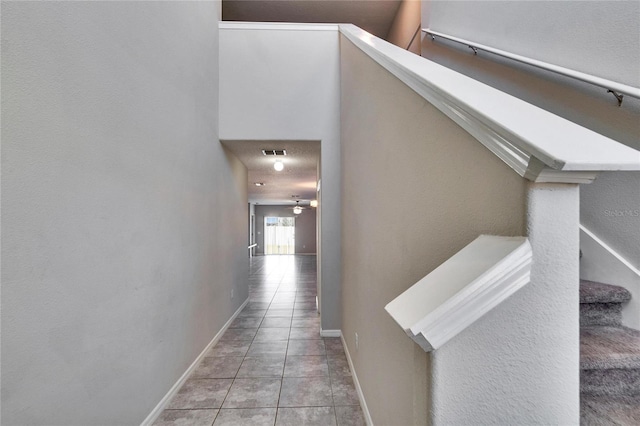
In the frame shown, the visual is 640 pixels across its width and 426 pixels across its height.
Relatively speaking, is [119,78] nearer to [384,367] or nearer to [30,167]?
[30,167]

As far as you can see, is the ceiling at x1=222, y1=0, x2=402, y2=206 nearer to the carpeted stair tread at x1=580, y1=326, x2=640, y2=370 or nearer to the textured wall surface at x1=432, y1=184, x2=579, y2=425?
the carpeted stair tread at x1=580, y1=326, x2=640, y2=370

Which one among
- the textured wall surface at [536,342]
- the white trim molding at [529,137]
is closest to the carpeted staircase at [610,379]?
the textured wall surface at [536,342]

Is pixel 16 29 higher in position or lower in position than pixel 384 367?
higher

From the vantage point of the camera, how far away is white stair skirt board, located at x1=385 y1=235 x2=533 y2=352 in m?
0.56

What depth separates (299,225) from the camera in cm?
1461

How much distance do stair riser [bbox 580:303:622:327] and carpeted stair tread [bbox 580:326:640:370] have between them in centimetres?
5

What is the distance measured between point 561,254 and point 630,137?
1.17 meters

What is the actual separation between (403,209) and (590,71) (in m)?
1.29

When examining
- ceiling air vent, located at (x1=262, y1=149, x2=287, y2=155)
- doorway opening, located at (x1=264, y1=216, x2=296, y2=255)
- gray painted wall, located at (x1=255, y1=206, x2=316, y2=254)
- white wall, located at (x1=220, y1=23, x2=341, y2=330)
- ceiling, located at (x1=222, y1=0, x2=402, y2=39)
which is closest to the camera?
white wall, located at (x1=220, y1=23, x2=341, y2=330)

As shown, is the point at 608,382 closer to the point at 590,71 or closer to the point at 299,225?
the point at 590,71

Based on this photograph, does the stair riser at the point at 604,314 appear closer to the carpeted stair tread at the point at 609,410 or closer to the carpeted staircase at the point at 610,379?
the carpeted staircase at the point at 610,379

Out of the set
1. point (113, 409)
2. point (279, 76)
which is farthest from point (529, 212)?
point (279, 76)

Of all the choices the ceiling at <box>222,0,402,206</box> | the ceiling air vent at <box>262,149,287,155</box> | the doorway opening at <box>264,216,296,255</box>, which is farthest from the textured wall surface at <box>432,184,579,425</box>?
the doorway opening at <box>264,216,296,255</box>

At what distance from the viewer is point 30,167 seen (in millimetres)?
1025
